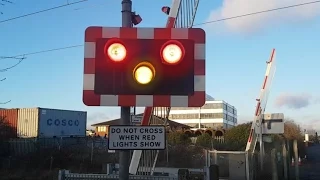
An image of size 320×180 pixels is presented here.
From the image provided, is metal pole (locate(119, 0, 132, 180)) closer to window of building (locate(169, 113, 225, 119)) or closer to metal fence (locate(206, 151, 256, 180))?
metal fence (locate(206, 151, 256, 180))

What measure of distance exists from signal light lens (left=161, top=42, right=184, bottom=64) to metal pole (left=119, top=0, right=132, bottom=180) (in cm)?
50

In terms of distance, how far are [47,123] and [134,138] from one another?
43.4 meters

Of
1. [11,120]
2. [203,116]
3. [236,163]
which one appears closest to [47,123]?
[11,120]

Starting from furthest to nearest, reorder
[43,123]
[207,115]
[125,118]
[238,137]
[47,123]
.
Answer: [207,115], [47,123], [43,123], [238,137], [125,118]

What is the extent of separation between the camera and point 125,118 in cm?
425

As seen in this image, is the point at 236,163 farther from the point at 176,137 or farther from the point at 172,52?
the point at 176,137

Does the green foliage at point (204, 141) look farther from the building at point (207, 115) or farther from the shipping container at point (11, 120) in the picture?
the building at point (207, 115)

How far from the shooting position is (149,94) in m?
4.13

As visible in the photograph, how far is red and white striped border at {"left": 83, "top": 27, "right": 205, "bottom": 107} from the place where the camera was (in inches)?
163

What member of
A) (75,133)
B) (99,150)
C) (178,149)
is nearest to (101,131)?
(75,133)

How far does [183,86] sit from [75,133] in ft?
152

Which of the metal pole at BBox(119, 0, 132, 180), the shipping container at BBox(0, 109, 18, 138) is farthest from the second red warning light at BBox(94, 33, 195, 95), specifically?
the shipping container at BBox(0, 109, 18, 138)

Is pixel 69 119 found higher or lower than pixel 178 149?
higher

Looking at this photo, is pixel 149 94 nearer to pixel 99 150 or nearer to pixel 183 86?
pixel 183 86
